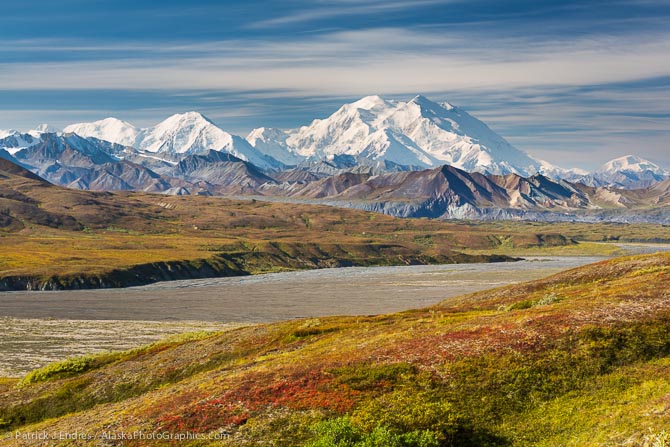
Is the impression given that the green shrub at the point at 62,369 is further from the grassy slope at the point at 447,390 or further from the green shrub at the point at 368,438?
the green shrub at the point at 368,438

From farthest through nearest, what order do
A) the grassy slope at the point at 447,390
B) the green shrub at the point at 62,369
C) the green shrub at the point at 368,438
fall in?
the green shrub at the point at 62,369 < the grassy slope at the point at 447,390 < the green shrub at the point at 368,438

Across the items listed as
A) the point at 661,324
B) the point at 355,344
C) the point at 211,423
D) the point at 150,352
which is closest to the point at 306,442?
the point at 211,423

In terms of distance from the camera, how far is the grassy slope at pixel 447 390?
31.1m

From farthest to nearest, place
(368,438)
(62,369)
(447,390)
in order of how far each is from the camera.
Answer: (62,369) < (447,390) < (368,438)

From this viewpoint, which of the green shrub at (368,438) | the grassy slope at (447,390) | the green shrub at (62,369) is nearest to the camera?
the green shrub at (368,438)

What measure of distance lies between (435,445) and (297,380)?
10198 millimetres

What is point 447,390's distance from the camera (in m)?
34.8

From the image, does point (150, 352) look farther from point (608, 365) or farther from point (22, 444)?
point (608, 365)

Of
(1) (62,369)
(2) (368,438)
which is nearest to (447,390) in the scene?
(2) (368,438)

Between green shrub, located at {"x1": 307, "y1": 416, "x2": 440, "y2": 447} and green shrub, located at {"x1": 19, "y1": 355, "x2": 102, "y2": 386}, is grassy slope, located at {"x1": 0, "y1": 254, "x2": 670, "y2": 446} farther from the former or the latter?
green shrub, located at {"x1": 19, "y1": 355, "x2": 102, "y2": 386}

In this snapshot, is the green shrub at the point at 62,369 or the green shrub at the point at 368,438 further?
the green shrub at the point at 62,369

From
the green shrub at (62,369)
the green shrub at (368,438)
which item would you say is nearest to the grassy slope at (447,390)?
the green shrub at (368,438)

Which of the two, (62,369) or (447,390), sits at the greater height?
(447,390)

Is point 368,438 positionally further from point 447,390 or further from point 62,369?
point 62,369
